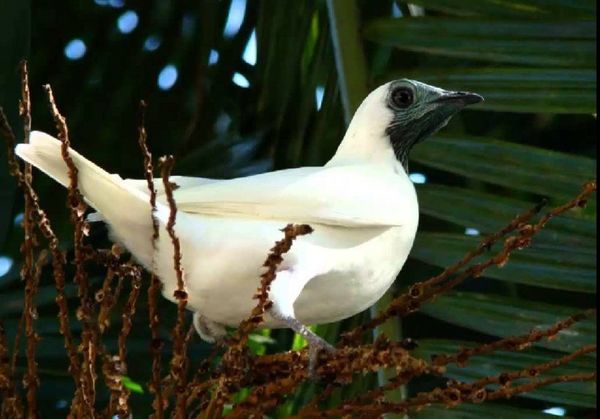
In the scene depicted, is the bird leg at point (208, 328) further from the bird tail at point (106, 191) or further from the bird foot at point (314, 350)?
the bird foot at point (314, 350)

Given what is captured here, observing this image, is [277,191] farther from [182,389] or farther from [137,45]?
[137,45]

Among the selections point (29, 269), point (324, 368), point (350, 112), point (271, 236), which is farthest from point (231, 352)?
point (350, 112)

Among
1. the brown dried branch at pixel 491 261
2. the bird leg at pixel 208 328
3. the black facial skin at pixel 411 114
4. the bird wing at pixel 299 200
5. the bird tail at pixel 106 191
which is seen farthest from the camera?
the black facial skin at pixel 411 114

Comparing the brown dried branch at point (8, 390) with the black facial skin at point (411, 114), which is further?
the black facial skin at point (411, 114)

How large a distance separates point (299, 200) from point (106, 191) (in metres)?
0.26

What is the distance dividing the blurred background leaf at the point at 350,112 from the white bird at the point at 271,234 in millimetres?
305

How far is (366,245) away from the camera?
1.63 meters

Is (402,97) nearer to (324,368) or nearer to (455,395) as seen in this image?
(324,368)

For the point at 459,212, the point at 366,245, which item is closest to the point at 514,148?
the point at 459,212

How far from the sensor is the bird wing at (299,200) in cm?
162

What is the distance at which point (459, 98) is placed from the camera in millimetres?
1819

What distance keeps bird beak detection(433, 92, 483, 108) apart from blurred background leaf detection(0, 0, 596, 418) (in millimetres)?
159

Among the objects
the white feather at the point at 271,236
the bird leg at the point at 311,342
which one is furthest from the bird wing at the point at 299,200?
the bird leg at the point at 311,342

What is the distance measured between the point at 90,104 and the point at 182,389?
3.76ft
